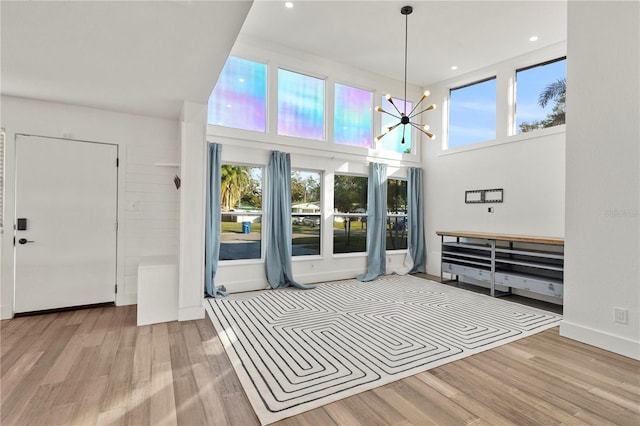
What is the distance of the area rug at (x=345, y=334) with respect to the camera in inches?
93.9

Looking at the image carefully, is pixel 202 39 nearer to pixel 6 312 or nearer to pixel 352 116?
pixel 6 312

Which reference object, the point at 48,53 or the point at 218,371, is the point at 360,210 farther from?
the point at 48,53

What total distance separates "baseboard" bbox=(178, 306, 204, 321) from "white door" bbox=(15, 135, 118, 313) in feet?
4.01

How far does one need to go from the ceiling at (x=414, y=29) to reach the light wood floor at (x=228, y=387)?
418cm

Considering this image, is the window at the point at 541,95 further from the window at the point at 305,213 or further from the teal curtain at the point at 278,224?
the teal curtain at the point at 278,224

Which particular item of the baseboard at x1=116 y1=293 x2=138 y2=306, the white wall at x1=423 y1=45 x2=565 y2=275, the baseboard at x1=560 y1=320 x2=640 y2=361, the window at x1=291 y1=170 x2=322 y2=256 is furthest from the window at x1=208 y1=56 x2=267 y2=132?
the baseboard at x1=560 y1=320 x2=640 y2=361

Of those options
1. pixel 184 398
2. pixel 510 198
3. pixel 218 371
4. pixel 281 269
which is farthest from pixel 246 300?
pixel 510 198

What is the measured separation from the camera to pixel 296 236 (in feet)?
19.1

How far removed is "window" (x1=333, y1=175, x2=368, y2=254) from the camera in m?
6.20

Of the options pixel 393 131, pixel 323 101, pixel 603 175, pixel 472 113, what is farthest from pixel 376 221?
pixel 603 175

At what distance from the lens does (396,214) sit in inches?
272

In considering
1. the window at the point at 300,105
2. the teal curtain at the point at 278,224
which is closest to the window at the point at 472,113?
the window at the point at 300,105

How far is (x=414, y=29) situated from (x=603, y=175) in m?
3.18

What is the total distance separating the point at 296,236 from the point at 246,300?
1.57 meters
